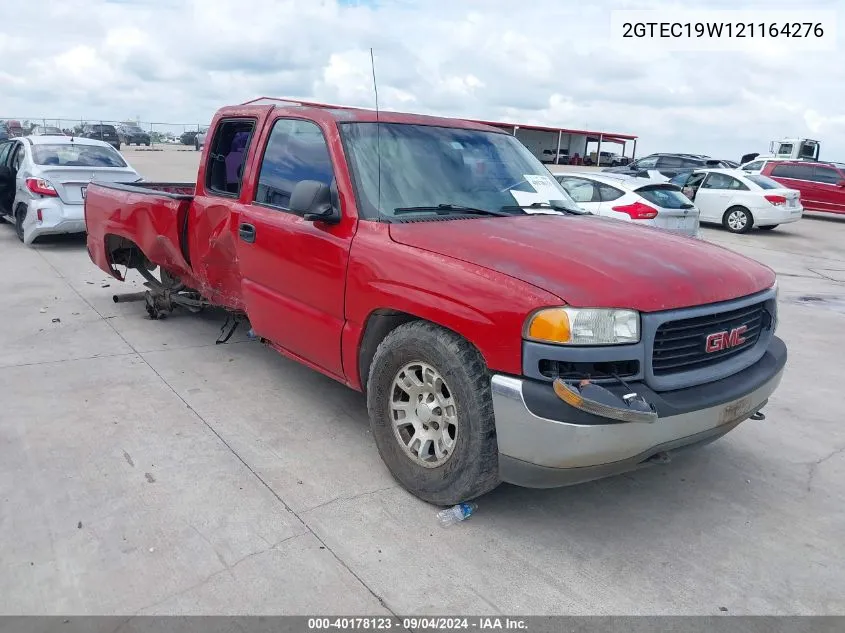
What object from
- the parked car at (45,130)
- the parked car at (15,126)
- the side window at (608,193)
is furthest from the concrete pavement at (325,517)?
the parked car at (15,126)

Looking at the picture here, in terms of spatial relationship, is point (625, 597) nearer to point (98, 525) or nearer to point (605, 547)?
point (605, 547)

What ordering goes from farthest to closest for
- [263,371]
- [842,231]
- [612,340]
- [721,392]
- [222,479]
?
[842,231] → [263,371] → [222,479] → [721,392] → [612,340]

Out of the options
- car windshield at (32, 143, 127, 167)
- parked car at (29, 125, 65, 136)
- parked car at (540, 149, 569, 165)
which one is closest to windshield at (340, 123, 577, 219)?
car windshield at (32, 143, 127, 167)

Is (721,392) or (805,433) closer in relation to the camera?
(721,392)

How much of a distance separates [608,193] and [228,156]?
7.46m

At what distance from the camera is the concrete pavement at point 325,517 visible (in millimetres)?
2742

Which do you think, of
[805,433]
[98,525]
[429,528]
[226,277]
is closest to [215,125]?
[226,277]

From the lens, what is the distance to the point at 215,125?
5.07 meters

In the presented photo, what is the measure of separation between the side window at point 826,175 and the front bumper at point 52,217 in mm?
20107

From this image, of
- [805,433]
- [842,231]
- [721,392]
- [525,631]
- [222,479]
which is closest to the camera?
[525,631]

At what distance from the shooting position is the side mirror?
354 cm

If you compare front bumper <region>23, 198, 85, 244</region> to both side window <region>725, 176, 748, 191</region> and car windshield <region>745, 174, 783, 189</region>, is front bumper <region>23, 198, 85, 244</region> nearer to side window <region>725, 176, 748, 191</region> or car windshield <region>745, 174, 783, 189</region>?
side window <region>725, 176, 748, 191</region>

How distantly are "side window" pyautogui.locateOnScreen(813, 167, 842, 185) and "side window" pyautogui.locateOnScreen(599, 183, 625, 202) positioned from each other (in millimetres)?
13007

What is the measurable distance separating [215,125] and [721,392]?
13.1 feet
